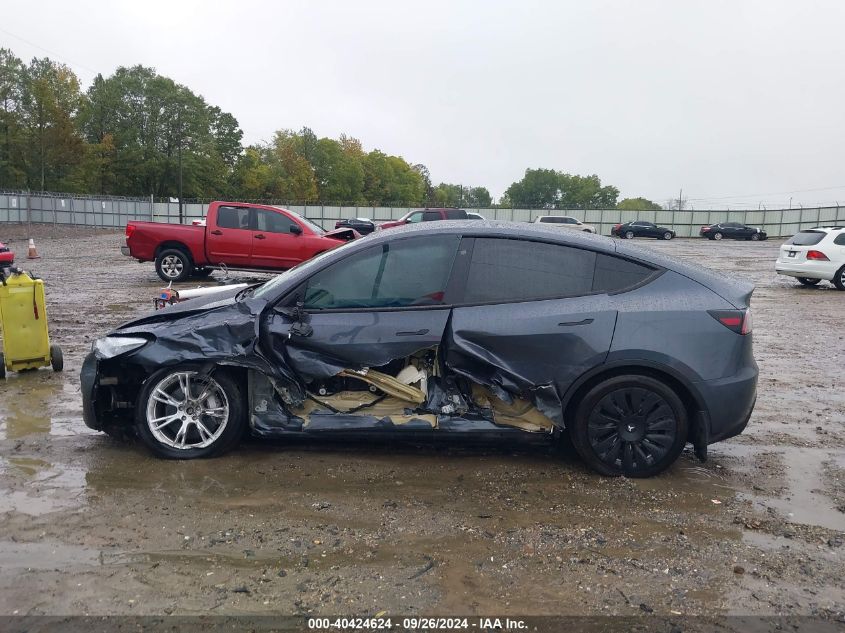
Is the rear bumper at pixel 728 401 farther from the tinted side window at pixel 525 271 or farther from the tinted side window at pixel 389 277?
the tinted side window at pixel 389 277

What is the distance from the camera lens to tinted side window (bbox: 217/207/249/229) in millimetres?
15445

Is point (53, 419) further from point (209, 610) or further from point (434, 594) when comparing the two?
point (434, 594)

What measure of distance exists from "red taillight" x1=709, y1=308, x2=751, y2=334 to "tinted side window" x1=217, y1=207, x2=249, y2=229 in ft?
41.2

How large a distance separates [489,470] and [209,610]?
87.8 inches

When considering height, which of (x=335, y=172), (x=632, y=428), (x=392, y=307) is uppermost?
(x=335, y=172)

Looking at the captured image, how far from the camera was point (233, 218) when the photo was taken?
1550cm

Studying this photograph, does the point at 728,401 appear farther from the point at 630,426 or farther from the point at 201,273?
the point at 201,273

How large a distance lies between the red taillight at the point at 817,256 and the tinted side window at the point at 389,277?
1576 centimetres

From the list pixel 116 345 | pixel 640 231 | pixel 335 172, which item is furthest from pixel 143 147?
pixel 116 345

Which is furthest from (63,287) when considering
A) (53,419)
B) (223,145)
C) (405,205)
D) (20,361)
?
(223,145)

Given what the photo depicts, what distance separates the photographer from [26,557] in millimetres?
3486

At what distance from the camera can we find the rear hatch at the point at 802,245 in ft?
57.0

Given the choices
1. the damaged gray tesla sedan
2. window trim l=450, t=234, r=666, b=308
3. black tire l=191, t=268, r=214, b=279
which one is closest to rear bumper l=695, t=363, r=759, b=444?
the damaged gray tesla sedan

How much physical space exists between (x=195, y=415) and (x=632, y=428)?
118 inches
